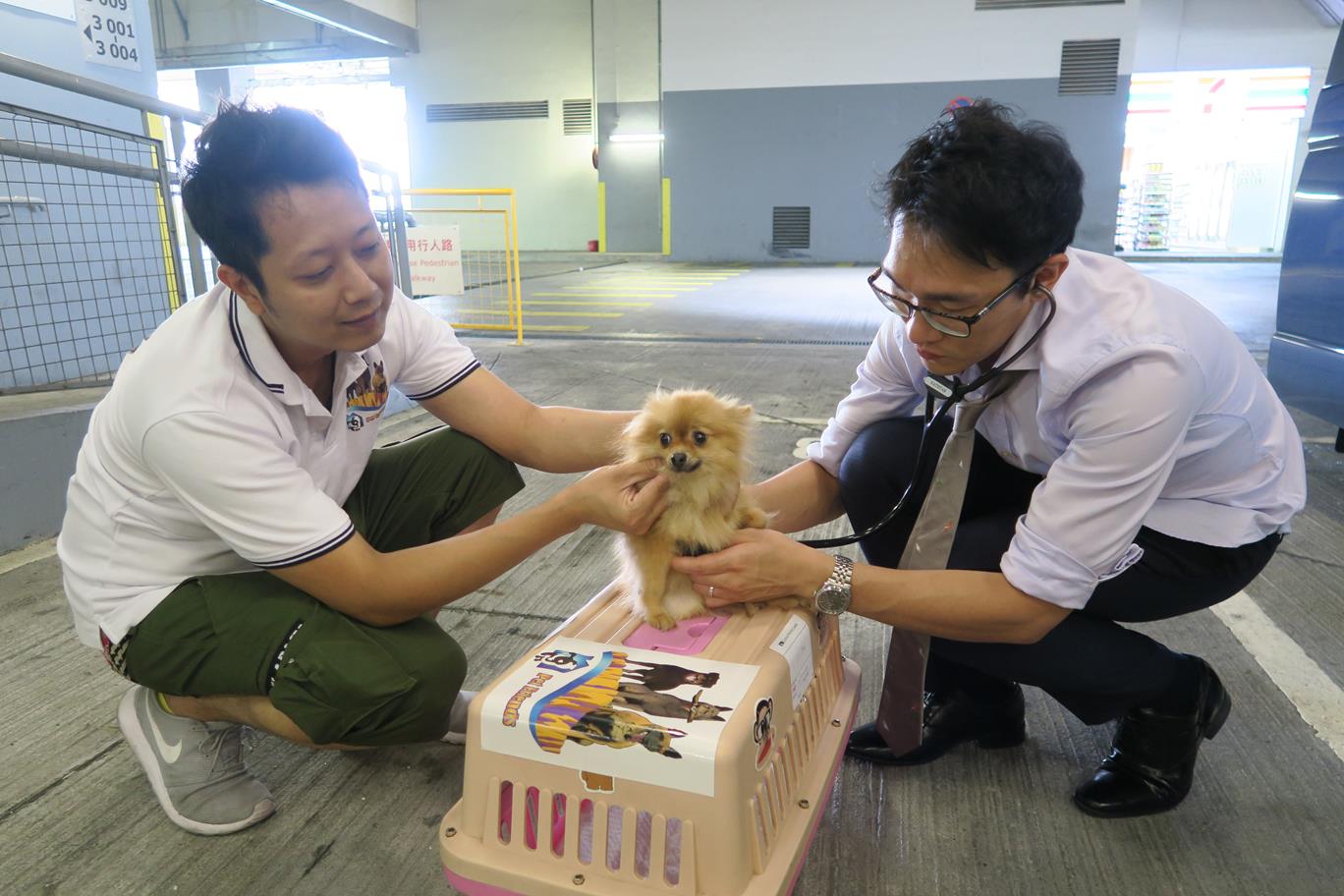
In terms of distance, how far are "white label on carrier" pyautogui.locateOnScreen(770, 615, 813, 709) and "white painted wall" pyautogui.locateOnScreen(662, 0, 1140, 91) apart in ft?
37.1

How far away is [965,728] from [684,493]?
2.38 feet

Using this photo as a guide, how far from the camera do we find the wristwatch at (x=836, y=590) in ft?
4.42

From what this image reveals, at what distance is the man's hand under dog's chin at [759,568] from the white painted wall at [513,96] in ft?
45.2

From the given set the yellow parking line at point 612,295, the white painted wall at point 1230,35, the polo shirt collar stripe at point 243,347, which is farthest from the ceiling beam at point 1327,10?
the polo shirt collar stripe at point 243,347

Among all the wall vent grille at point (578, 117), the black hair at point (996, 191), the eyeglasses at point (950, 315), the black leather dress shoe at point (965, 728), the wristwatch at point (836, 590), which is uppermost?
the wall vent grille at point (578, 117)

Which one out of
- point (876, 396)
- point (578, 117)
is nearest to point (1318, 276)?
point (876, 396)

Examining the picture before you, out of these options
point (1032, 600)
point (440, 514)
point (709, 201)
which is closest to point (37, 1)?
point (440, 514)

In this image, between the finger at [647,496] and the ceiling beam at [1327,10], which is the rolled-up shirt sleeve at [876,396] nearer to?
the finger at [647,496]

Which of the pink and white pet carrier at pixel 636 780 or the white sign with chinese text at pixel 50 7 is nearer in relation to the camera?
the pink and white pet carrier at pixel 636 780

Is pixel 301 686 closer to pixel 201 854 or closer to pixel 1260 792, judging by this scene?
pixel 201 854

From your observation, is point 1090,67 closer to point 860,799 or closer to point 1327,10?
point 1327,10

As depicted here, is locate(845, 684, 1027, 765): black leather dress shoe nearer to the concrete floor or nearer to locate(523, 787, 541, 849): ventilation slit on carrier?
the concrete floor

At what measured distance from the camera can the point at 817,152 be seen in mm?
11617

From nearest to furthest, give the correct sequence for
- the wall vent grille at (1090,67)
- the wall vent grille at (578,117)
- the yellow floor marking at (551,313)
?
1. the yellow floor marking at (551,313)
2. the wall vent grille at (1090,67)
3. the wall vent grille at (578,117)
